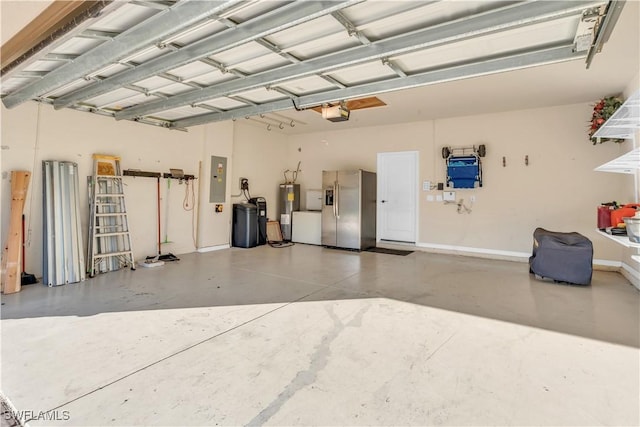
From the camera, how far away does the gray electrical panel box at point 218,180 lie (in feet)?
21.8

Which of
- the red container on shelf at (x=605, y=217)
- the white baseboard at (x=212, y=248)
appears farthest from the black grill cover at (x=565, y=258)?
the white baseboard at (x=212, y=248)

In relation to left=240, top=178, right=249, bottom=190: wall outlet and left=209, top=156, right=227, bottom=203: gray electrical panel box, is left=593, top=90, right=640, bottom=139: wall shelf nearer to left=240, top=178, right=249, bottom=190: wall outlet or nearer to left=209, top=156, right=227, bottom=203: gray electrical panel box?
left=209, top=156, right=227, bottom=203: gray electrical panel box

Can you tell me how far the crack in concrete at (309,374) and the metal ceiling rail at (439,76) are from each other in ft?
8.63

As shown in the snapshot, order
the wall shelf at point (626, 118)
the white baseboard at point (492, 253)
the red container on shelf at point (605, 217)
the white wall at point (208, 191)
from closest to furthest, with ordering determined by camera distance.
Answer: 1. the wall shelf at point (626, 118)
2. the red container on shelf at point (605, 217)
3. the white baseboard at point (492, 253)
4. the white wall at point (208, 191)

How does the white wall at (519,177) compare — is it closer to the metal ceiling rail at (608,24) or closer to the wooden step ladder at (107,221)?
the metal ceiling rail at (608,24)

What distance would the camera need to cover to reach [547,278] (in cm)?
452

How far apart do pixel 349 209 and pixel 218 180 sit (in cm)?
302

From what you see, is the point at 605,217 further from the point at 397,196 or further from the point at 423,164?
the point at 397,196

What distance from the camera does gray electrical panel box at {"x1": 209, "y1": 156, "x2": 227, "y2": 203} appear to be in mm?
6658

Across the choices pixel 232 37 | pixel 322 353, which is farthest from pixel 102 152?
pixel 322 353

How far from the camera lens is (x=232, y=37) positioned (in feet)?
8.29

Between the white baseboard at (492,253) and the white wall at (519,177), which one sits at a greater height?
the white wall at (519,177)

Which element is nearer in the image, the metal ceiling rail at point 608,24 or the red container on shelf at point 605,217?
the metal ceiling rail at point 608,24

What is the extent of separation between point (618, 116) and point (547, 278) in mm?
2481
